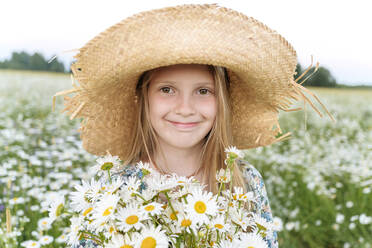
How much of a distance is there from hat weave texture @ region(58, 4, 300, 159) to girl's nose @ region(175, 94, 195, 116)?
0.55 feet

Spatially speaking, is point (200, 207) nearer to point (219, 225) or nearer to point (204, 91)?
point (219, 225)

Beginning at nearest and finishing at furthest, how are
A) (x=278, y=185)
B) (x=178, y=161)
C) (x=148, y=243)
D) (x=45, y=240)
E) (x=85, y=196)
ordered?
1. (x=148, y=243)
2. (x=85, y=196)
3. (x=178, y=161)
4. (x=45, y=240)
5. (x=278, y=185)

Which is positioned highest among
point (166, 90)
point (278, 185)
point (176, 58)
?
point (176, 58)

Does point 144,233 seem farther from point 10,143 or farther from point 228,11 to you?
point 10,143

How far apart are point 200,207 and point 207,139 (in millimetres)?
800

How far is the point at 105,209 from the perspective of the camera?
0.66m

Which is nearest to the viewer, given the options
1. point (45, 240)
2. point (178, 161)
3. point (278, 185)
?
point (178, 161)

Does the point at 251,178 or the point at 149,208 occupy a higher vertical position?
the point at 149,208

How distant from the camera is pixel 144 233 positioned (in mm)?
661

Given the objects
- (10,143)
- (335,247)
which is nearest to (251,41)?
(335,247)

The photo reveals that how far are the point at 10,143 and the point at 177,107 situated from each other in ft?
7.59

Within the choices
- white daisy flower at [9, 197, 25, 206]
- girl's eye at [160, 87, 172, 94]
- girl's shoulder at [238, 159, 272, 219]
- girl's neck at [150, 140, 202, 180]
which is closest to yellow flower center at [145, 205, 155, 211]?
girl's eye at [160, 87, 172, 94]

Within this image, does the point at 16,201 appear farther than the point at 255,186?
Yes

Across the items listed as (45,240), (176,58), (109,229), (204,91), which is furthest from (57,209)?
(45,240)
